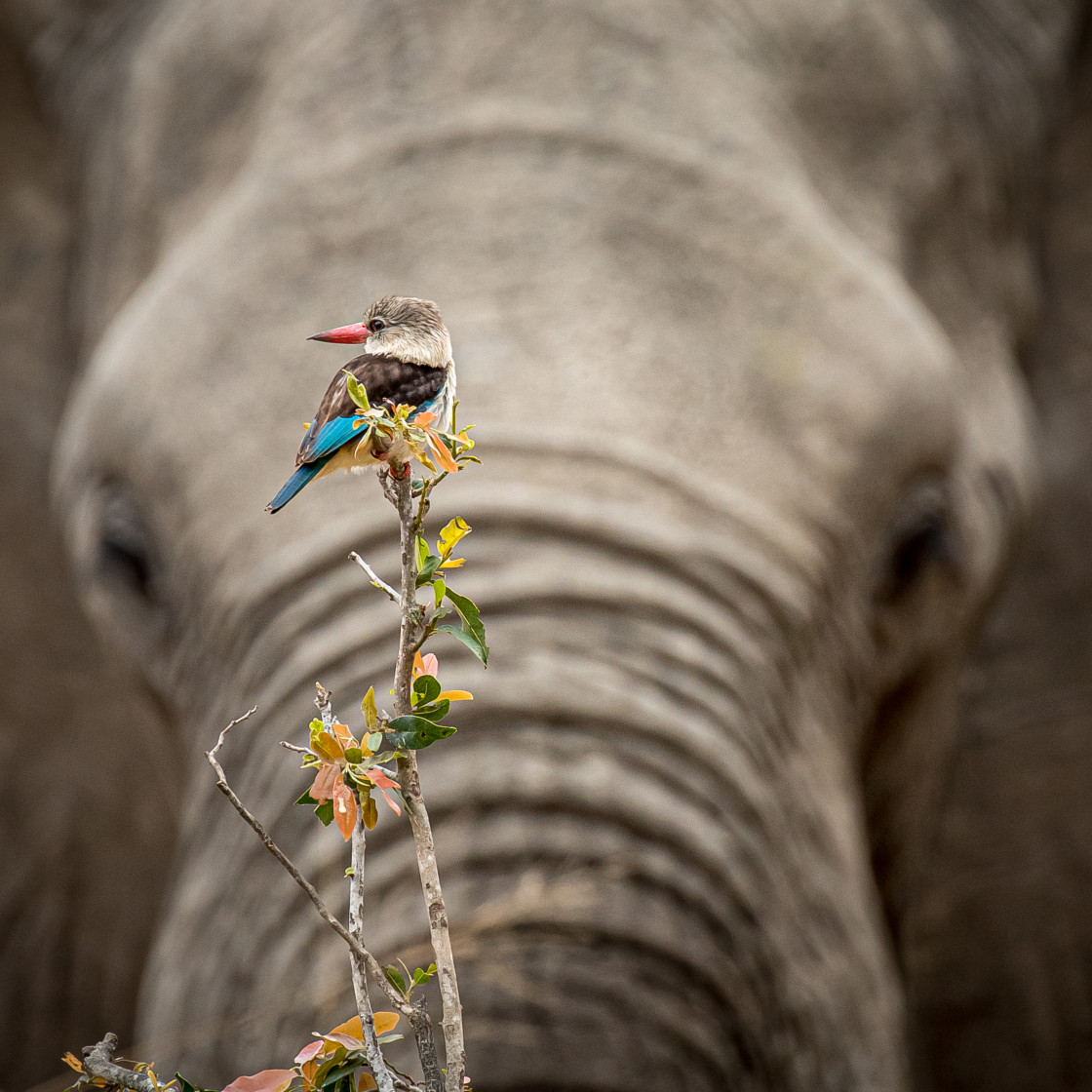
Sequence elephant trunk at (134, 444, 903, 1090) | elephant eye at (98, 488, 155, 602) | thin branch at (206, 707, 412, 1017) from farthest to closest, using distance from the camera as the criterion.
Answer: elephant eye at (98, 488, 155, 602), elephant trunk at (134, 444, 903, 1090), thin branch at (206, 707, 412, 1017)

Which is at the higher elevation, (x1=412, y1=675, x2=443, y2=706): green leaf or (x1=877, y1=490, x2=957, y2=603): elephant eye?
(x1=877, y1=490, x2=957, y2=603): elephant eye

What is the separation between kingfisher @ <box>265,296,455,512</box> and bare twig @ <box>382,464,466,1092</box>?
2 centimetres

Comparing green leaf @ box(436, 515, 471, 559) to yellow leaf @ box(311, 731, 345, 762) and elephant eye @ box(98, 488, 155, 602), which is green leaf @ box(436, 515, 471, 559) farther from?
elephant eye @ box(98, 488, 155, 602)

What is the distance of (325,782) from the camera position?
400 millimetres

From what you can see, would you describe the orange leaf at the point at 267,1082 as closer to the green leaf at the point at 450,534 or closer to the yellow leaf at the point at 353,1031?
the yellow leaf at the point at 353,1031

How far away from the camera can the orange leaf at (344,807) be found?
0.39m

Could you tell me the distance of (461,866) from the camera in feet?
3.03

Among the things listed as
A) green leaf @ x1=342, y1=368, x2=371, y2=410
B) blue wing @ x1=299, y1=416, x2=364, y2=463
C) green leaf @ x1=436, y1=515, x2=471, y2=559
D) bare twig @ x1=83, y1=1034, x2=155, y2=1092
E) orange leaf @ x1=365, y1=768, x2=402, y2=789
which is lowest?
bare twig @ x1=83, y1=1034, x2=155, y2=1092

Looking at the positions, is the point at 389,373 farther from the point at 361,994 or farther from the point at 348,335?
the point at 361,994

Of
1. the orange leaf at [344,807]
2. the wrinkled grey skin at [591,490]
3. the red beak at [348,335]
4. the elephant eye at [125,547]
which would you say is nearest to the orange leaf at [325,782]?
the orange leaf at [344,807]

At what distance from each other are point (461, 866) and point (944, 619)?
2.40 ft

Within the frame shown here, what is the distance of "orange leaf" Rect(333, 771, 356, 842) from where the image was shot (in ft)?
1.29

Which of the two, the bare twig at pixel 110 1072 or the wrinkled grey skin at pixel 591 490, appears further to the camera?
the wrinkled grey skin at pixel 591 490

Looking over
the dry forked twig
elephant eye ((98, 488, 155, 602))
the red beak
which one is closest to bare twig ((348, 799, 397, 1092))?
the dry forked twig
